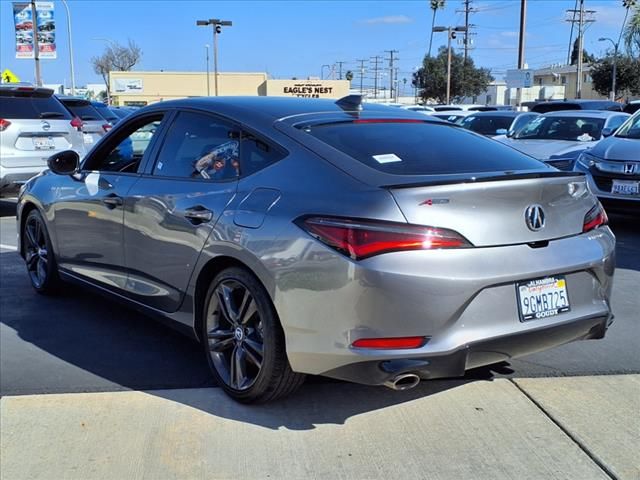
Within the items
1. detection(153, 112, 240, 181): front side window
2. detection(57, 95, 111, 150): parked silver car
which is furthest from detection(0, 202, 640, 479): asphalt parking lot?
detection(57, 95, 111, 150): parked silver car

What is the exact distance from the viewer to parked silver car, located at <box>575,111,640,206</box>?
327 inches

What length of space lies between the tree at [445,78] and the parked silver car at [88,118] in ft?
162

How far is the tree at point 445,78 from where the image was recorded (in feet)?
205

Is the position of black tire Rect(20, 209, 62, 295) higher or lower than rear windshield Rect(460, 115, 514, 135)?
lower

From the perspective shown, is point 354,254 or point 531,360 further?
point 531,360

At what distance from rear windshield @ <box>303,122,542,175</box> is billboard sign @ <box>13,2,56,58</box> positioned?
3331 cm

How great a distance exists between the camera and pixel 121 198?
4.58m

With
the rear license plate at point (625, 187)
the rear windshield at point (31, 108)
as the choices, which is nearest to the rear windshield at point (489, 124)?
the rear license plate at point (625, 187)

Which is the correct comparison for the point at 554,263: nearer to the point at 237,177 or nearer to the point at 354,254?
the point at 354,254

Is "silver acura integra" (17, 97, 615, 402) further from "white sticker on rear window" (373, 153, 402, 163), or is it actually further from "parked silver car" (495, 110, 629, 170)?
"parked silver car" (495, 110, 629, 170)

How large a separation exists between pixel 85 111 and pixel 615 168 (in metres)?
10.8

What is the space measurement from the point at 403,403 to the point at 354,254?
1.17 meters

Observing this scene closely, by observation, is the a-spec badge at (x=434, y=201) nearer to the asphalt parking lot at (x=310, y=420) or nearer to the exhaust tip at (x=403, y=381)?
the exhaust tip at (x=403, y=381)

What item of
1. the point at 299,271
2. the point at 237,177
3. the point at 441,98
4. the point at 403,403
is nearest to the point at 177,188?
the point at 237,177
